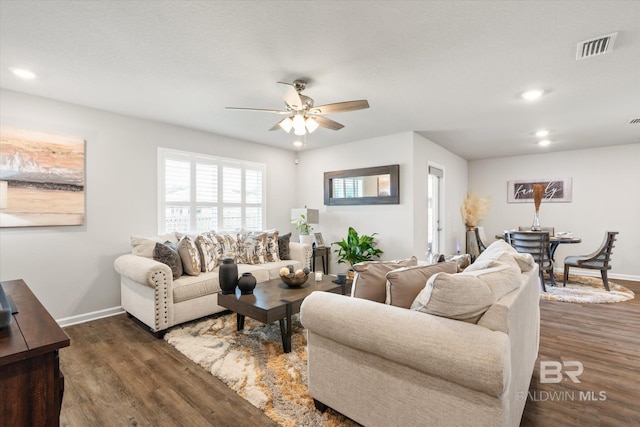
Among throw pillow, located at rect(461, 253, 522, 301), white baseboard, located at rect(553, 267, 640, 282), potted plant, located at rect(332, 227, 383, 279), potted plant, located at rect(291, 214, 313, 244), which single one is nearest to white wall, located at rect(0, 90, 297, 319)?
potted plant, located at rect(291, 214, 313, 244)

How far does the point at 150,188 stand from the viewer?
4016 millimetres

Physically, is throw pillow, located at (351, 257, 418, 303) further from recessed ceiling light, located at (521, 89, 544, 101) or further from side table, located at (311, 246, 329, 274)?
side table, located at (311, 246, 329, 274)

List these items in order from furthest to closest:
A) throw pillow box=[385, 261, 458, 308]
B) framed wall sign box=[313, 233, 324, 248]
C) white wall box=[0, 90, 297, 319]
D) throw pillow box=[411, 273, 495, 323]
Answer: framed wall sign box=[313, 233, 324, 248], white wall box=[0, 90, 297, 319], throw pillow box=[385, 261, 458, 308], throw pillow box=[411, 273, 495, 323]

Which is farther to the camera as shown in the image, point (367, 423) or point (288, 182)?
point (288, 182)

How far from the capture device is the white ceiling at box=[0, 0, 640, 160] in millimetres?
1874

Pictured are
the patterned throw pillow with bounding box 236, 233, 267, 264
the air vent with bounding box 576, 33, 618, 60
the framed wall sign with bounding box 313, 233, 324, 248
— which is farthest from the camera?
the framed wall sign with bounding box 313, 233, 324, 248

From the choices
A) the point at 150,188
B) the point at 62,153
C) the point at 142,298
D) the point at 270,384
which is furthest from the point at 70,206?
the point at 270,384

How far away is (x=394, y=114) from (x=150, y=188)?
335 cm

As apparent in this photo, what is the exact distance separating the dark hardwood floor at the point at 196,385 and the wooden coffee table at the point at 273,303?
548 millimetres

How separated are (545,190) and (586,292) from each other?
2491 millimetres

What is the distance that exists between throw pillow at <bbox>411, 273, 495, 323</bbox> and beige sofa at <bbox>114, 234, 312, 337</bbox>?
2.64 metres

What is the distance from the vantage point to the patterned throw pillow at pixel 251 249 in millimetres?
4164

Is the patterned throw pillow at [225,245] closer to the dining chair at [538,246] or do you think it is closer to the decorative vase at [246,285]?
the decorative vase at [246,285]

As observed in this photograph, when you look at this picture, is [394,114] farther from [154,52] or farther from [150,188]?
[150,188]
